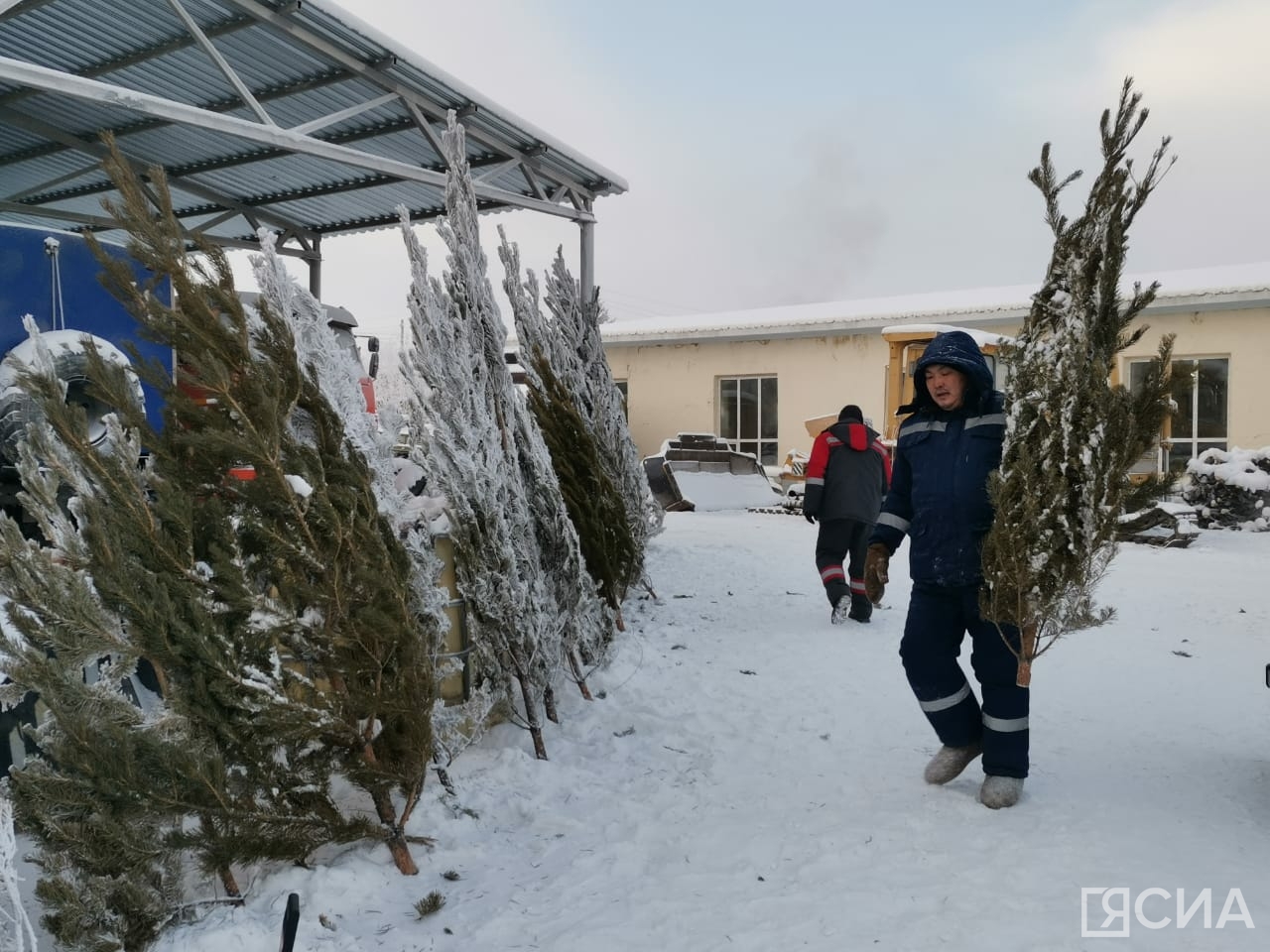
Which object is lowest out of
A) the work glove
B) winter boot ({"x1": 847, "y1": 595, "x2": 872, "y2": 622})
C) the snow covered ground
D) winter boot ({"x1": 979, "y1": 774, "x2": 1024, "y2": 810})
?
winter boot ({"x1": 847, "y1": 595, "x2": 872, "y2": 622})

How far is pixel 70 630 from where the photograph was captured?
2361 mm

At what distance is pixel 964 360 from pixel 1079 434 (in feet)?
1.64

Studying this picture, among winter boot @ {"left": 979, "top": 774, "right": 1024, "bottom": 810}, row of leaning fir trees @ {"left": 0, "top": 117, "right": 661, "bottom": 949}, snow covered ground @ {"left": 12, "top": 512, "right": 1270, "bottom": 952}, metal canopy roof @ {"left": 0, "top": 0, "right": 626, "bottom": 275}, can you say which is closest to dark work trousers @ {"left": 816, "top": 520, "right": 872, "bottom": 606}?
snow covered ground @ {"left": 12, "top": 512, "right": 1270, "bottom": 952}

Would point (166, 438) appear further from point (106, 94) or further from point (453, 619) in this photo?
point (106, 94)

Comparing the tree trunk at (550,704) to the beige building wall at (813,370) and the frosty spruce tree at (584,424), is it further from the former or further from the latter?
the beige building wall at (813,370)

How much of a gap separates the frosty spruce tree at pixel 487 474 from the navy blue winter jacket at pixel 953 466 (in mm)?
1621

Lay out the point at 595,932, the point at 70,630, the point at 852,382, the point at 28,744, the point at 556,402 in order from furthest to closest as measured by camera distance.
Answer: the point at 852,382, the point at 556,402, the point at 28,744, the point at 595,932, the point at 70,630

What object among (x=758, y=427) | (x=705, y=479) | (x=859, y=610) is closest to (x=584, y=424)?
(x=859, y=610)

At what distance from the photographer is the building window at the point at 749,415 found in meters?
17.9

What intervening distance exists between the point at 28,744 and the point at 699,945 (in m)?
2.14

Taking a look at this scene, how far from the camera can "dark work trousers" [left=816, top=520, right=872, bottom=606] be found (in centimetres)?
657

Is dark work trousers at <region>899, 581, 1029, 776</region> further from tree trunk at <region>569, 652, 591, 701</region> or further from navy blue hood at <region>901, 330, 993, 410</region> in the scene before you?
tree trunk at <region>569, 652, 591, 701</region>

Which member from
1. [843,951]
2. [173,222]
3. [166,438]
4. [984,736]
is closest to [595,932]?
[843,951]

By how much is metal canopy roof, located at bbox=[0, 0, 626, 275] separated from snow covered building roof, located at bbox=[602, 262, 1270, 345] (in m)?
7.55
